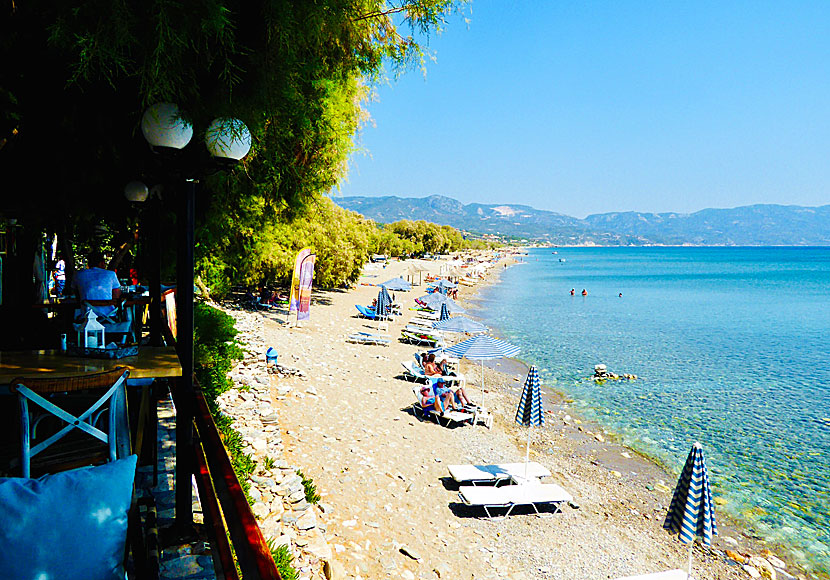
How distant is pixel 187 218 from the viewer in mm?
3334

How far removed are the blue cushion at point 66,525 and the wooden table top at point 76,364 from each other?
43.5 inches

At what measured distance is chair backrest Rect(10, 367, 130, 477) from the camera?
265 centimetres

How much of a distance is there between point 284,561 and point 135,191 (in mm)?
4292

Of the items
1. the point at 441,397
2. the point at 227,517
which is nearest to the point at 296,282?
the point at 441,397

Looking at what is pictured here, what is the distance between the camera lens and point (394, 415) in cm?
1262

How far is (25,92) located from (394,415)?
34.3 ft

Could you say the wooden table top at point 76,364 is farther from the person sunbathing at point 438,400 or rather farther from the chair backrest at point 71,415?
the person sunbathing at point 438,400

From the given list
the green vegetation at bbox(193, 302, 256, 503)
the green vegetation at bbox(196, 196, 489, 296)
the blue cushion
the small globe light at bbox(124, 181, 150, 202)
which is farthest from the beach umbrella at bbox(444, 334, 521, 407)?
the blue cushion

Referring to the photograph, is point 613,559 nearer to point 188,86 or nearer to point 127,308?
point 127,308

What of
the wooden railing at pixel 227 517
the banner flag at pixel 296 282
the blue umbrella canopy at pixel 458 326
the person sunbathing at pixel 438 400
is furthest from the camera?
the banner flag at pixel 296 282

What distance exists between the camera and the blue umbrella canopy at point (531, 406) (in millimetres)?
10312

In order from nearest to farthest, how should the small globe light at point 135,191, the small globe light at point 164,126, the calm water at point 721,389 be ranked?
the small globe light at point 164,126 → the small globe light at point 135,191 → the calm water at point 721,389

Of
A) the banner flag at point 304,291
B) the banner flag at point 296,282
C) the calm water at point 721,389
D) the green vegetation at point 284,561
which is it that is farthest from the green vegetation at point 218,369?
the calm water at point 721,389

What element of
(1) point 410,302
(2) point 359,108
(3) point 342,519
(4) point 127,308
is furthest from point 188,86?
(1) point 410,302
